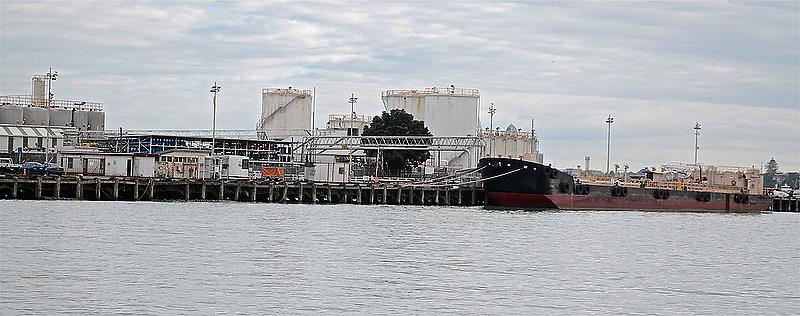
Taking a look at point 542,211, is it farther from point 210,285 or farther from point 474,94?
point 210,285

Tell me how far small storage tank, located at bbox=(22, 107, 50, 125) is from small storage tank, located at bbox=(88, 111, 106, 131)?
444 cm

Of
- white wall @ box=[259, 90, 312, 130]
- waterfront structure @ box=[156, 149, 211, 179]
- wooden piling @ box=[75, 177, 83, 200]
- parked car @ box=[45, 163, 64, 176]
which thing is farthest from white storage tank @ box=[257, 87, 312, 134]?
wooden piling @ box=[75, 177, 83, 200]

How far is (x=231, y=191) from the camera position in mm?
68188

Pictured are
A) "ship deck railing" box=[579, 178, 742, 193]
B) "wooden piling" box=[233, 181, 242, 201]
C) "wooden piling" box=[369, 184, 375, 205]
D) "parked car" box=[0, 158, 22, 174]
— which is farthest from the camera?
"ship deck railing" box=[579, 178, 742, 193]

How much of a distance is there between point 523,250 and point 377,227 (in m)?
9.58

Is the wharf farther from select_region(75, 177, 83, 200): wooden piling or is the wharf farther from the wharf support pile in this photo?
select_region(75, 177, 83, 200): wooden piling

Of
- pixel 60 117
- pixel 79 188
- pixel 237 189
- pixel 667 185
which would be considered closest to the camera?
pixel 79 188

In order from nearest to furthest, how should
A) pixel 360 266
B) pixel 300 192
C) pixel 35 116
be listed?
1. pixel 360 266
2. pixel 300 192
3. pixel 35 116

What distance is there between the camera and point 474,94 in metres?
106

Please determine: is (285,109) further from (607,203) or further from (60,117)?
(607,203)

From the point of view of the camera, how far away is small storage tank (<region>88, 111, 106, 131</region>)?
4033 inches

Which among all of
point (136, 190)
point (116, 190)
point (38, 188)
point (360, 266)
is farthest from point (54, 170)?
point (360, 266)

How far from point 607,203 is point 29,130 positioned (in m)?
39.7

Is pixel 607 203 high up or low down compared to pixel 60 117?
down
